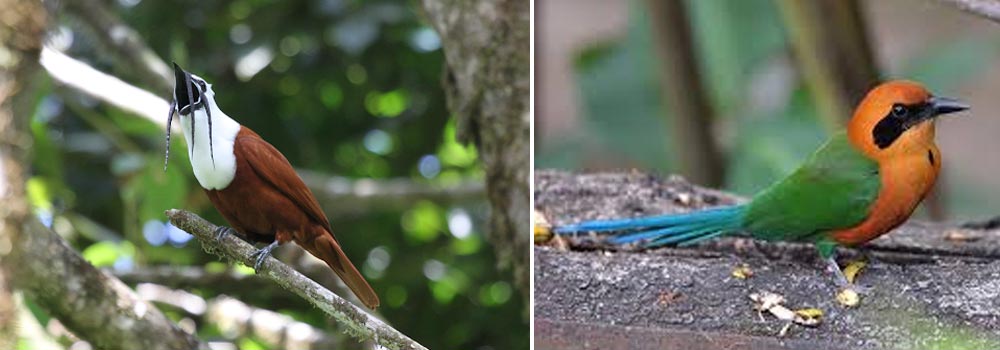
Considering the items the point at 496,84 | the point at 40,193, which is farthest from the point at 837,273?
the point at 40,193

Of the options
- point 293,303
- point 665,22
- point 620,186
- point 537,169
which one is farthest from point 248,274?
point 665,22

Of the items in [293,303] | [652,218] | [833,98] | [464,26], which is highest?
[464,26]

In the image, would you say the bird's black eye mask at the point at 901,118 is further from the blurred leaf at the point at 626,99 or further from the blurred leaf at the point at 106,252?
the blurred leaf at the point at 106,252

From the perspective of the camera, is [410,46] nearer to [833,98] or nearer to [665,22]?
[665,22]

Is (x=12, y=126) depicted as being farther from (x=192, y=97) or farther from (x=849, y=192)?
(x=849, y=192)

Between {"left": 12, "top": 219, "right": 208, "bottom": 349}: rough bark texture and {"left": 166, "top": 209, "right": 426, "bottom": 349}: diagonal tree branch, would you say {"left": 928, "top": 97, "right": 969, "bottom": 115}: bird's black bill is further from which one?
{"left": 12, "top": 219, "right": 208, "bottom": 349}: rough bark texture

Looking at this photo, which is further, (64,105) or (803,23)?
(64,105)
